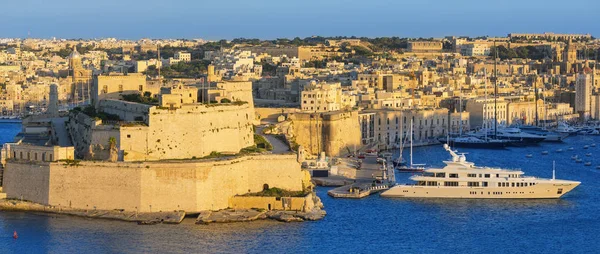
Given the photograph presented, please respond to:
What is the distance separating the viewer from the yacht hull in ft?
99.3

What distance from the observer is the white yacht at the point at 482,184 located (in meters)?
30.2

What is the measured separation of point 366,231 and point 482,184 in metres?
4.93

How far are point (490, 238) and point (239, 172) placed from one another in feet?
18.0

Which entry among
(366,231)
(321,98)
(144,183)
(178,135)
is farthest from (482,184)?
(321,98)

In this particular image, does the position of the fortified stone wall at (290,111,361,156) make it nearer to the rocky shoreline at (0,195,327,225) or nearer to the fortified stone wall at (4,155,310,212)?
the fortified stone wall at (4,155,310,212)

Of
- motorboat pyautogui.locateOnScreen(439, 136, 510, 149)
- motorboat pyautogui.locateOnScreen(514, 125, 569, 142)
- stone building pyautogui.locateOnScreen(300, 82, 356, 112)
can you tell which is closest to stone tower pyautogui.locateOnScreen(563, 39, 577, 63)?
motorboat pyautogui.locateOnScreen(514, 125, 569, 142)

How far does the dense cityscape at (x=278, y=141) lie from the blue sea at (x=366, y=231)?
0.49 m

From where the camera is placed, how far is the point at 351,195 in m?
30.4

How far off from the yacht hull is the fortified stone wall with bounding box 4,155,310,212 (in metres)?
→ 3.86

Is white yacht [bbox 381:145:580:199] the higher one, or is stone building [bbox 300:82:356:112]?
stone building [bbox 300:82:356:112]

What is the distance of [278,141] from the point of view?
3506cm

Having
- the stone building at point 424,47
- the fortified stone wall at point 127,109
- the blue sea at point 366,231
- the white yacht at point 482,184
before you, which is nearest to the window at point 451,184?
the white yacht at point 482,184

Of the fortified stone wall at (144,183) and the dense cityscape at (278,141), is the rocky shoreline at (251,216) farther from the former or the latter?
the fortified stone wall at (144,183)

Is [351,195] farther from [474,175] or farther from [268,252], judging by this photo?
[268,252]
